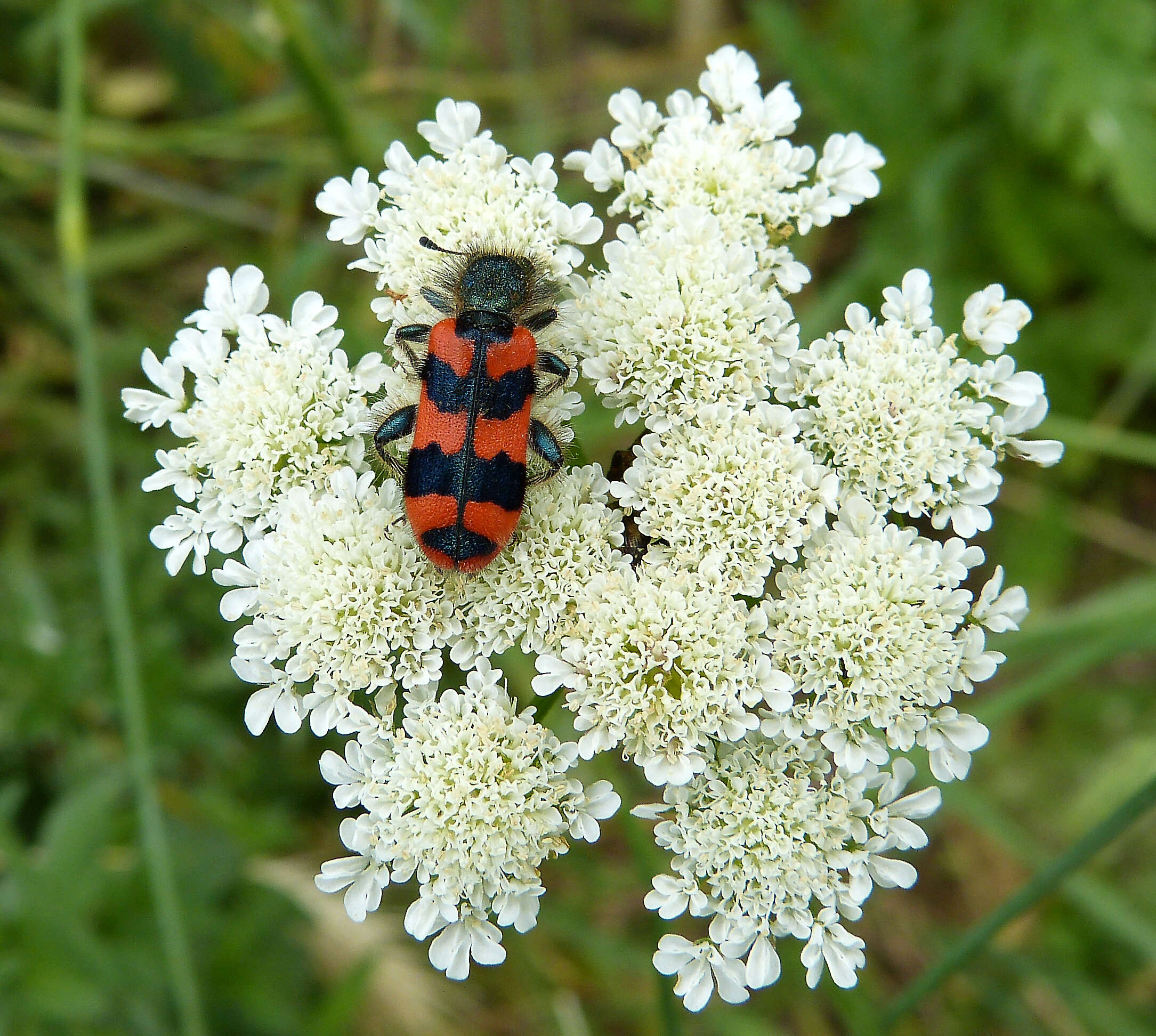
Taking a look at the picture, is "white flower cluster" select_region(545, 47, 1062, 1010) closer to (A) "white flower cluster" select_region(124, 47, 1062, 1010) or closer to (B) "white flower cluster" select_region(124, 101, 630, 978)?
(A) "white flower cluster" select_region(124, 47, 1062, 1010)

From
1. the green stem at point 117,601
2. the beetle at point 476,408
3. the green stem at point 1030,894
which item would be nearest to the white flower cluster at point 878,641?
the green stem at point 1030,894

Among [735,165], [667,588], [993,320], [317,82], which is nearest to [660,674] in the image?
[667,588]

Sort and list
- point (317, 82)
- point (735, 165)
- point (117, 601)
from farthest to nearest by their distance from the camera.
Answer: point (317, 82)
point (117, 601)
point (735, 165)

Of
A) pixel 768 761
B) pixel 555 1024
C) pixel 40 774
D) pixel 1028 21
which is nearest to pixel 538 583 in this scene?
pixel 768 761

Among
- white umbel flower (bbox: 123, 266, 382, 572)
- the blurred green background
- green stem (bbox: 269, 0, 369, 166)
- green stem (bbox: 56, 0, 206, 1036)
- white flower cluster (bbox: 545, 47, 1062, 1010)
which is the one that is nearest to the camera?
white flower cluster (bbox: 545, 47, 1062, 1010)

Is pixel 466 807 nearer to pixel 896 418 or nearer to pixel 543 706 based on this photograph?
pixel 543 706

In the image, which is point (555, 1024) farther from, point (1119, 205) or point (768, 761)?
point (1119, 205)

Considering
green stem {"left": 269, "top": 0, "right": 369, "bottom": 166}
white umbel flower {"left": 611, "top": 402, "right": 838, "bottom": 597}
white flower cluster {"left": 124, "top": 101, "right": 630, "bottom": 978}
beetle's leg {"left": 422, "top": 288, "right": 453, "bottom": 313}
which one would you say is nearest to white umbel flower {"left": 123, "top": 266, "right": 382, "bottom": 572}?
white flower cluster {"left": 124, "top": 101, "right": 630, "bottom": 978}
